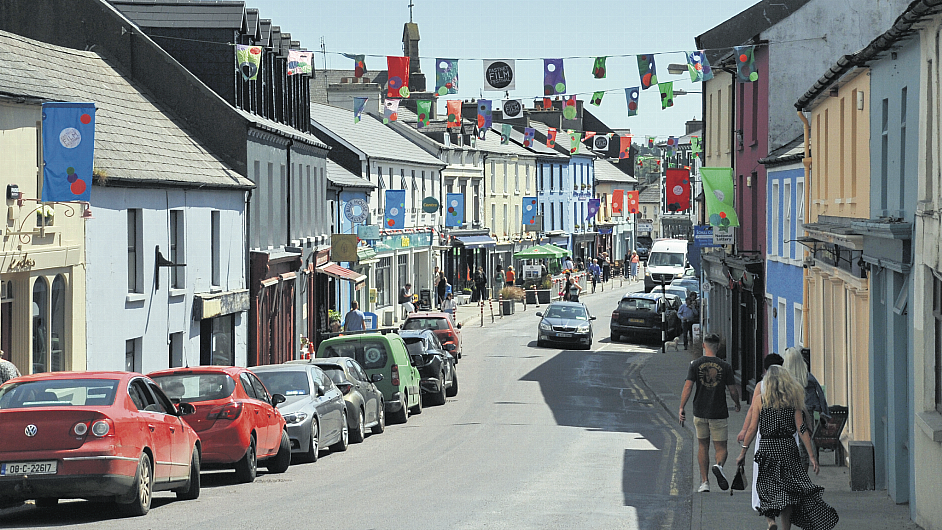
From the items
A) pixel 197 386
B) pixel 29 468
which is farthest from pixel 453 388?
pixel 29 468

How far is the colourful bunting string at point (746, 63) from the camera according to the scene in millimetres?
27406

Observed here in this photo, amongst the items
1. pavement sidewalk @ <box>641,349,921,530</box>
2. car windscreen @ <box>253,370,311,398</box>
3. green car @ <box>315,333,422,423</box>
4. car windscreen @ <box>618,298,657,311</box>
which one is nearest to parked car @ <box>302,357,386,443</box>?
car windscreen @ <box>253,370,311,398</box>

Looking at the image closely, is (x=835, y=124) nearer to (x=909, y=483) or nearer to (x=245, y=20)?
(x=909, y=483)

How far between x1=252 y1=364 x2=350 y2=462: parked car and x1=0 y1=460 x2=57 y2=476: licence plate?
6309 mm

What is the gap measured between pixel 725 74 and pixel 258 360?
1452 cm

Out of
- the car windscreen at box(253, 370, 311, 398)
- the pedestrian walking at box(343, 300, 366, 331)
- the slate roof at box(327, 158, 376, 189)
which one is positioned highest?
the slate roof at box(327, 158, 376, 189)

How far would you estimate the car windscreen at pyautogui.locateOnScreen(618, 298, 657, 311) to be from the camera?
45.5 m

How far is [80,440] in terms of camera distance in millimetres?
11422

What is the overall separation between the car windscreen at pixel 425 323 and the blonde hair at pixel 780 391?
25.2m

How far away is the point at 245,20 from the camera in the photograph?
101ft

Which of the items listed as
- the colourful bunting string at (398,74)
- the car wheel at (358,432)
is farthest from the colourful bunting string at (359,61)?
the car wheel at (358,432)

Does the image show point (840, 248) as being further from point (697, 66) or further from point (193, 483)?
point (193, 483)

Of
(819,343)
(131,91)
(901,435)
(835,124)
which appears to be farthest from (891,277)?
(131,91)

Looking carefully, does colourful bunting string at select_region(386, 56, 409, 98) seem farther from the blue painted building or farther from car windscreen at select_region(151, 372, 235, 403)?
car windscreen at select_region(151, 372, 235, 403)
